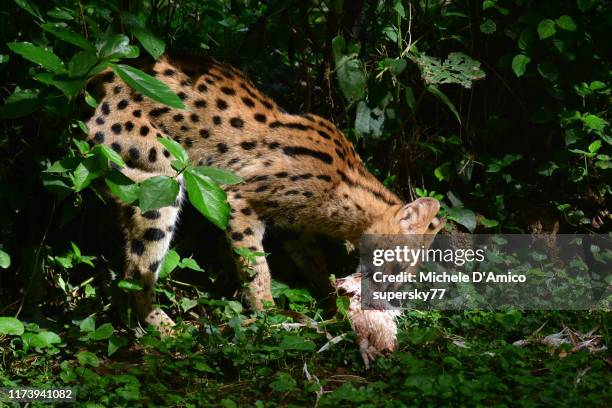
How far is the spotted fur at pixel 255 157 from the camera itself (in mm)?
5422

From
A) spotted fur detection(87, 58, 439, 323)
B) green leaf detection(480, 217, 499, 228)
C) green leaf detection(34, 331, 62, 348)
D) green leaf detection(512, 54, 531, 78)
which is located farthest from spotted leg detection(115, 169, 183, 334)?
green leaf detection(512, 54, 531, 78)

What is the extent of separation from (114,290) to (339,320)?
144 centimetres

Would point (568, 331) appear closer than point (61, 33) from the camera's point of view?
No

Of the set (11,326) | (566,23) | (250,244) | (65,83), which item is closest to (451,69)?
(566,23)

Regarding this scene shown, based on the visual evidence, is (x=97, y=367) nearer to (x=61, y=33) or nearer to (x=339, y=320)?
(x=339, y=320)

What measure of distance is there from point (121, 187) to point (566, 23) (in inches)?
144

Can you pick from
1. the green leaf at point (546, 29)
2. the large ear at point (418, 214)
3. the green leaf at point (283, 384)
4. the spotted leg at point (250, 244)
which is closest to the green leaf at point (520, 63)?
the green leaf at point (546, 29)

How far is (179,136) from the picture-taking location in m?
5.68

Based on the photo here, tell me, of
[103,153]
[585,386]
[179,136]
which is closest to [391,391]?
[585,386]

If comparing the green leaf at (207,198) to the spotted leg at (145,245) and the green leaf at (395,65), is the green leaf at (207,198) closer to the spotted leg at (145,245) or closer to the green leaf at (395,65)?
the spotted leg at (145,245)

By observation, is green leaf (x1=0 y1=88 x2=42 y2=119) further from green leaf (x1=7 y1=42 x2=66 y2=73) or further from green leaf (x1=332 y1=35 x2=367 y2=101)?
green leaf (x1=332 y1=35 x2=367 y2=101)

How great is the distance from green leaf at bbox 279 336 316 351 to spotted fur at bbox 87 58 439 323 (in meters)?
1.06

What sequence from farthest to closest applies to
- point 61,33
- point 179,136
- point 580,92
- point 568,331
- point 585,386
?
point 580,92, point 179,136, point 568,331, point 585,386, point 61,33

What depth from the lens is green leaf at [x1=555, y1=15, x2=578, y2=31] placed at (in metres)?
6.21
